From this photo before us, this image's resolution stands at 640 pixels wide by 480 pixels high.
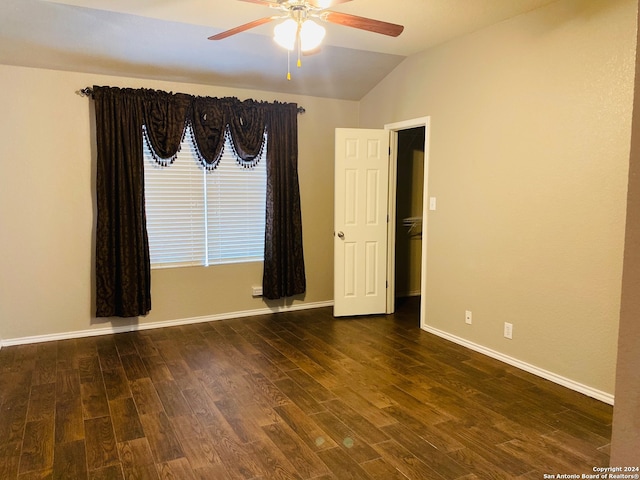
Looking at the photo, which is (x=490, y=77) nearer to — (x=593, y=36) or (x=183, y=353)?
(x=593, y=36)

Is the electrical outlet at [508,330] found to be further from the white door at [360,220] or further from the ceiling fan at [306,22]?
the ceiling fan at [306,22]

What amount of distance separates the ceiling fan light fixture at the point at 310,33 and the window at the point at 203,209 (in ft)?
7.34

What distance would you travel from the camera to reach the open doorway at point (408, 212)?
19.6 feet

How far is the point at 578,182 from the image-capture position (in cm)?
310

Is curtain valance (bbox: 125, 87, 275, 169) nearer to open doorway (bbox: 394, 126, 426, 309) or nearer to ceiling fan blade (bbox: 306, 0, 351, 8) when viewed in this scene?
open doorway (bbox: 394, 126, 426, 309)

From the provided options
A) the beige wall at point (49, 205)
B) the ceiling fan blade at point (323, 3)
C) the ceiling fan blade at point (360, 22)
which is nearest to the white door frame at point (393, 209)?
the ceiling fan blade at point (360, 22)

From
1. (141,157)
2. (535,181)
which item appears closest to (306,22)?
(535,181)

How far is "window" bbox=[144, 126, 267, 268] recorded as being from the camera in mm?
4594

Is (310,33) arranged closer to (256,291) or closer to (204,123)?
(204,123)

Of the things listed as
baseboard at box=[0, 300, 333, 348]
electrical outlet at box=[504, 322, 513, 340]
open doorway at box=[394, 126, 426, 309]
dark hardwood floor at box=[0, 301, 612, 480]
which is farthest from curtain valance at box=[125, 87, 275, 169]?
electrical outlet at box=[504, 322, 513, 340]

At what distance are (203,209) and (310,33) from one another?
2.60 m

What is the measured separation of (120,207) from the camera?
4.26m

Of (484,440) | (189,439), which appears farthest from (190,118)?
(484,440)

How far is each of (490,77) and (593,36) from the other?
867 millimetres
